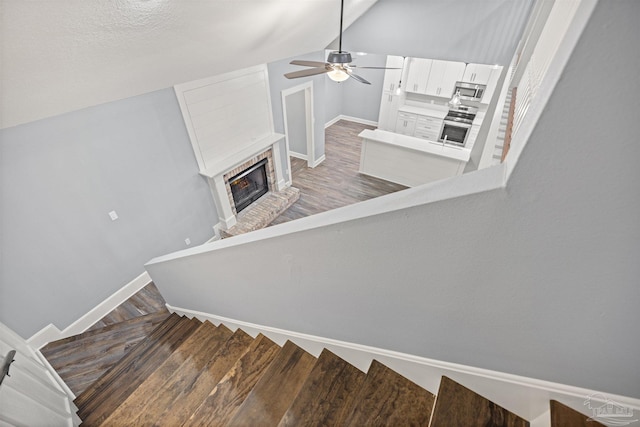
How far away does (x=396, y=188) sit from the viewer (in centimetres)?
585

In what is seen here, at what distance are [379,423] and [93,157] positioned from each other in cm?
336

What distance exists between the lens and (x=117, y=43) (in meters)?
2.05

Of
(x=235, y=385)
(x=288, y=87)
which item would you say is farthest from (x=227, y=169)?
(x=235, y=385)

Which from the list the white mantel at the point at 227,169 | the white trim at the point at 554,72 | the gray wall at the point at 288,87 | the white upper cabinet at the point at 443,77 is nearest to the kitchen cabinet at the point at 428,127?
the white upper cabinet at the point at 443,77

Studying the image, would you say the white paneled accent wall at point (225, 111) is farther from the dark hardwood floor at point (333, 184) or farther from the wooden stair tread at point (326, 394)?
the wooden stair tread at point (326, 394)

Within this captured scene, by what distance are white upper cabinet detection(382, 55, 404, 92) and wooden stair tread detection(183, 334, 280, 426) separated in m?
7.53

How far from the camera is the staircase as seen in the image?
46.9 inches

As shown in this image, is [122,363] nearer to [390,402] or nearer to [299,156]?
[390,402]

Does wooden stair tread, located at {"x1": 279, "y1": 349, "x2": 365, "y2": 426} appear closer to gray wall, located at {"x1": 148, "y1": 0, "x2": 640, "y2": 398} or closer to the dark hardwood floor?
gray wall, located at {"x1": 148, "y1": 0, "x2": 640, "y2": 398}

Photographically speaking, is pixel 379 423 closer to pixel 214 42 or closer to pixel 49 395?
pixel 49 395

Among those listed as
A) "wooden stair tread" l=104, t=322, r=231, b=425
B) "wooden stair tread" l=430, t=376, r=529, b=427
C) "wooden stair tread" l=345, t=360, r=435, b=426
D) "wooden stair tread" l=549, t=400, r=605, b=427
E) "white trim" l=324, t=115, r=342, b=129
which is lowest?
"white trim" l=324, t=115, r=342, b=129

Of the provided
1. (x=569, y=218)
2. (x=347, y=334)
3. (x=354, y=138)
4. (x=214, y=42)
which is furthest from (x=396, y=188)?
(x=569, y=218)

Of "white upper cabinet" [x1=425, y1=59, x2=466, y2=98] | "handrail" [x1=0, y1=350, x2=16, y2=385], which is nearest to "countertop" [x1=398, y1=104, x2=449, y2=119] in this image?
"white upper cabinet" [x1=425, y1=59, x2=466, y2=98]

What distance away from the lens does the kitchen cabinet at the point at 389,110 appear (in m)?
7.79
